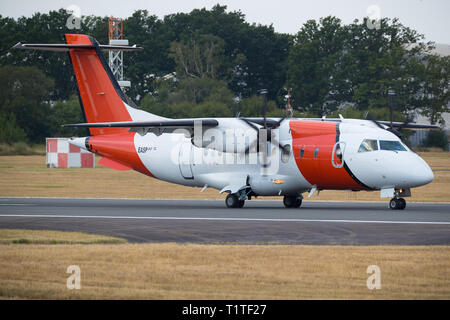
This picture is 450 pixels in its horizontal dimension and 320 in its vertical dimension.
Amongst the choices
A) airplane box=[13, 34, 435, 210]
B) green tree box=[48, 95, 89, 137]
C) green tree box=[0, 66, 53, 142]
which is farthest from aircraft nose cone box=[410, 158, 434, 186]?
green tree box=[0, 66, 53, 142]

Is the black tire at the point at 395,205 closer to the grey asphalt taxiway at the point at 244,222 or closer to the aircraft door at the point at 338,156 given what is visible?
the grey asphalt taxiway at the point at 244,222

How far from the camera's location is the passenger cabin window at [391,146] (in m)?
25.0

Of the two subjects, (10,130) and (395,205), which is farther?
(10,130)

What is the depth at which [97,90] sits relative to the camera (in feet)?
103

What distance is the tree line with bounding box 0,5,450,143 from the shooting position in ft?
254

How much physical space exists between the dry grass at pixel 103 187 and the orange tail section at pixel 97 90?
6043 mm

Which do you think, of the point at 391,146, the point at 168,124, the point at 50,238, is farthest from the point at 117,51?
the point at 50,238

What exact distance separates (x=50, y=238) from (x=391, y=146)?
12.6 metres

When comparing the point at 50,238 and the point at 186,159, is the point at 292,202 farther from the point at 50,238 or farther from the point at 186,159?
the point at 50,238

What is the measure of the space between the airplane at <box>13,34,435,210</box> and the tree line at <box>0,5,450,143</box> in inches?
1432

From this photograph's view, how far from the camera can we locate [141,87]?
9544 centimetres

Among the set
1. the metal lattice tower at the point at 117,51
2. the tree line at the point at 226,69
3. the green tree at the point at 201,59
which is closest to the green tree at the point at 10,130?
the tree line at the point at 226,69

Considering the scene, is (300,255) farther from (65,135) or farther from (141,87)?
(141,87)
